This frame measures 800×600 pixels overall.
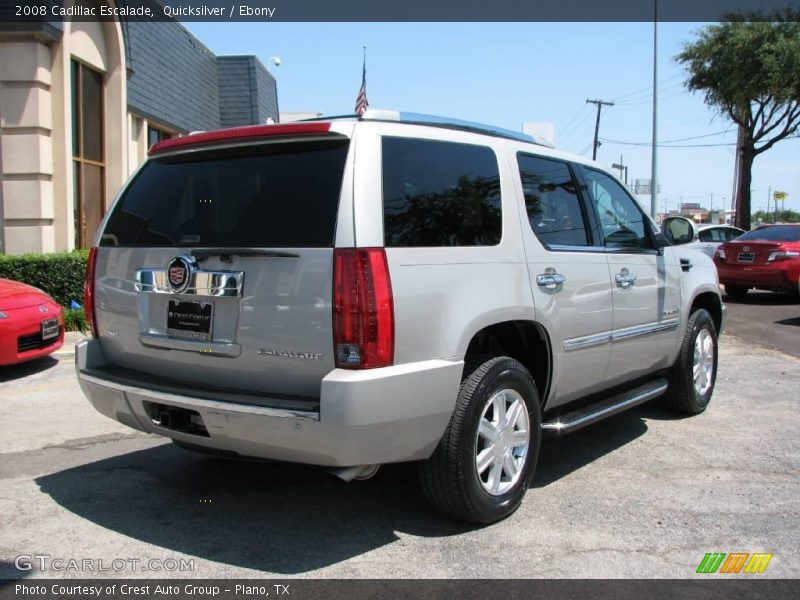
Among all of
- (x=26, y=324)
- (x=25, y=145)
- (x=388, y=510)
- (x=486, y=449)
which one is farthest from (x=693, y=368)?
(x=25, y=145)

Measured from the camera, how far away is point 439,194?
142 inches

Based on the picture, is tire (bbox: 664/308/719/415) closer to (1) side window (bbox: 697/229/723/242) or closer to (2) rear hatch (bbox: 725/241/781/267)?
(2) rear hatch (bbox: 725/241/781/267)

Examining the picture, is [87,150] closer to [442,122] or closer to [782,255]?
[442,122]

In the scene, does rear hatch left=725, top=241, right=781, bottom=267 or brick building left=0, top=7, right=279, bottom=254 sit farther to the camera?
rear hatch left=725, top=241, right=781, bottom=267

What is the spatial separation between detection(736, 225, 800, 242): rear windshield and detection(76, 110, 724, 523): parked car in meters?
11.1

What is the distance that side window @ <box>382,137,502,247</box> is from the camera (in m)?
3.36

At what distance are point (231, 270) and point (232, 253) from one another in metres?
0.08

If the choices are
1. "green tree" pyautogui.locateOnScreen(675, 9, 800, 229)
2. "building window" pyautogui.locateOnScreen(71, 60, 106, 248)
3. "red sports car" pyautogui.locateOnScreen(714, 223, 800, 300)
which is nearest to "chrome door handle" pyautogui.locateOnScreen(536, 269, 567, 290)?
"building window" pyautogui.locateOnScreen(71, 60, 106, 248)

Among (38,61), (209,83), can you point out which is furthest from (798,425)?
(209,83)

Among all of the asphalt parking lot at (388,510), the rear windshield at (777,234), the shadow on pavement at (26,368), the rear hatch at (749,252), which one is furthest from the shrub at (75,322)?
the rear windshield at (777,234)

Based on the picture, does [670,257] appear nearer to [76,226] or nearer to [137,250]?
[137,250]

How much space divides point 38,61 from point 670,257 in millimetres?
9949

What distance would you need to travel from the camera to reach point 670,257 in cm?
557

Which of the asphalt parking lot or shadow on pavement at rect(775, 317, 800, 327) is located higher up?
shadow on pavement at rect(775, 317, 800, 327)
